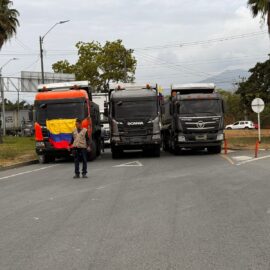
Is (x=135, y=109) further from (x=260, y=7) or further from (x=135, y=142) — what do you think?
(x=260, y=7)

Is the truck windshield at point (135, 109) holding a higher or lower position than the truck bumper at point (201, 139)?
higher

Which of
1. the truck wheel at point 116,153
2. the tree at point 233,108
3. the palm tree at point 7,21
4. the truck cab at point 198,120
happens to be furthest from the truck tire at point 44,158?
the tree at point 233,108

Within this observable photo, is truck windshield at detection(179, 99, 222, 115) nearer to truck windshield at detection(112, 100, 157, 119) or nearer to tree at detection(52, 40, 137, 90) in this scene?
truck windshield at detection(112, 100, 157, 119)

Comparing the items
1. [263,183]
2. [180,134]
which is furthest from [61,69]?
[263,183]

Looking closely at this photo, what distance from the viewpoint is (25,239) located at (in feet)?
24.8

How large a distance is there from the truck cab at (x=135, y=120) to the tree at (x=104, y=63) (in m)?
36.7

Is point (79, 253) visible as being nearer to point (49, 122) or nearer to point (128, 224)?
point (128, 224)

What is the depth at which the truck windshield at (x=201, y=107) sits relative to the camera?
84.1 feet

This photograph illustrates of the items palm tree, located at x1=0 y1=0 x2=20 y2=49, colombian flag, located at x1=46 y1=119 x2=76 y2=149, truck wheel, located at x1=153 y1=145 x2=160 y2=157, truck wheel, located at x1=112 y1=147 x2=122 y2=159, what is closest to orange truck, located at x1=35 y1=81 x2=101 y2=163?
colombian flag, located at x1=46 y1=119 x2=76 y2=149

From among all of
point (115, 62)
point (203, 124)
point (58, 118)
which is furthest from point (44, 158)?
point (115, 62)

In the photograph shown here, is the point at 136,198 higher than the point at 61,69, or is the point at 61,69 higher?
the point at 61,69

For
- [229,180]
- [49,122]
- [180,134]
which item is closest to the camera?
[229,180]

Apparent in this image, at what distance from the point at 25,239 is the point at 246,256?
2.98 meters

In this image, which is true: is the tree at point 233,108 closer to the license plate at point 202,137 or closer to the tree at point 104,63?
the tree at point 104,63
